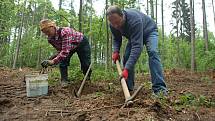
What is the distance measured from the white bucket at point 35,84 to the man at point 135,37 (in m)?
1.34

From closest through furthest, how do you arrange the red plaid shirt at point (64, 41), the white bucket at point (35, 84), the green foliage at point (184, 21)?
the white bucket at point (35, 84) < the red plaid shirt at point (64, 41) < the green foliage at point (184, 21)

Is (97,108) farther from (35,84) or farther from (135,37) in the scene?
(35,84)

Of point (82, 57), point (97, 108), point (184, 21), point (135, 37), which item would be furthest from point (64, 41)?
point (184, 21)

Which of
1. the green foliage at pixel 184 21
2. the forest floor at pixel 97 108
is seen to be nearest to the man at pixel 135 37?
the forest floor at pixel 97 108

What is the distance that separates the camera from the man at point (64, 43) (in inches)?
215

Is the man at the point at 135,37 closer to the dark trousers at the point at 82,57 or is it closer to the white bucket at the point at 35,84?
the dark trousers at the point at 82,57

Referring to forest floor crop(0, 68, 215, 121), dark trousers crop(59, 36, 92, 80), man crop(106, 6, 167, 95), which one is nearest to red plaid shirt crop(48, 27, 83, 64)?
dark trousers crop(59, 36, 92, 80)

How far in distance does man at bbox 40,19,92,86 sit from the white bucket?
0.82ft

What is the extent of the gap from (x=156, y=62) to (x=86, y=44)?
2.00m

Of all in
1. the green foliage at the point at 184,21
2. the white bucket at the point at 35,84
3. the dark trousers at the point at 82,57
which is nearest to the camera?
the white bucket at the point at 35,84

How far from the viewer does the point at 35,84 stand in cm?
530

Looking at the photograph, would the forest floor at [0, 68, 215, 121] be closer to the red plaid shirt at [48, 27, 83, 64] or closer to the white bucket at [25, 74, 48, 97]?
the white bucket at [25, 74, 48, 97]

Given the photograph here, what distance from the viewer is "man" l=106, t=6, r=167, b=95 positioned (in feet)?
14.6

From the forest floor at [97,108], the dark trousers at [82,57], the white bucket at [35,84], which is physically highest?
the dark trousers at [82,57]
